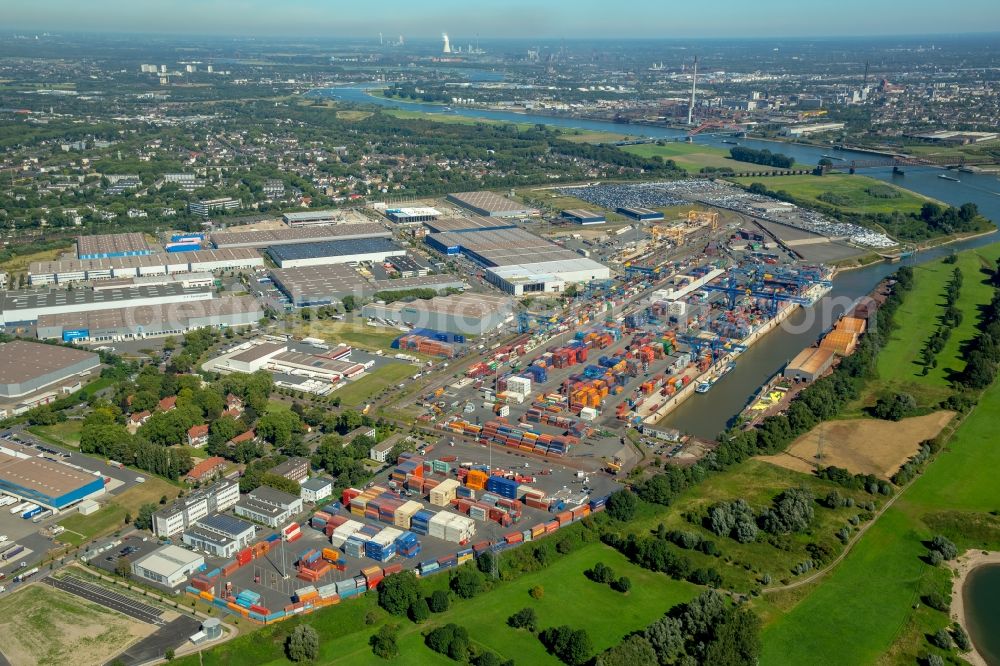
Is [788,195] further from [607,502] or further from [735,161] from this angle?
[607,502]

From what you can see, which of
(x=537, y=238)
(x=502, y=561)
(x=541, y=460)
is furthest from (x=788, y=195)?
(x=502, y=561)

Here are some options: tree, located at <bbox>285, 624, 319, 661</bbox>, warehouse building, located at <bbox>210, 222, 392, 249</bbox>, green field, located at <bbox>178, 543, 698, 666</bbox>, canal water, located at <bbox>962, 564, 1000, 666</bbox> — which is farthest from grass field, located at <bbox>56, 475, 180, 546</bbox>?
warehouse building, located at <bbox>210, 222, 392, 249</bbox>

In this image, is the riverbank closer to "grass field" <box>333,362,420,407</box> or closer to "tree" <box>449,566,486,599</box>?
"tree" <box>449,566,486,599</box>

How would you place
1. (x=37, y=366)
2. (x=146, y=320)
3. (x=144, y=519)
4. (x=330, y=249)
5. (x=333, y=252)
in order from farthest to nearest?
(x=330, y=249) → (x=333, y=252) → (x=146, y=320) → (x=37, y=366) → (x=144, y=519)

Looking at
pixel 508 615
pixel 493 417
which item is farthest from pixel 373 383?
pixel 508 615

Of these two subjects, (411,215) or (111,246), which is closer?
(111,246)

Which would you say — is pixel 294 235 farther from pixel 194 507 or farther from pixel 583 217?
pixel 194 507
